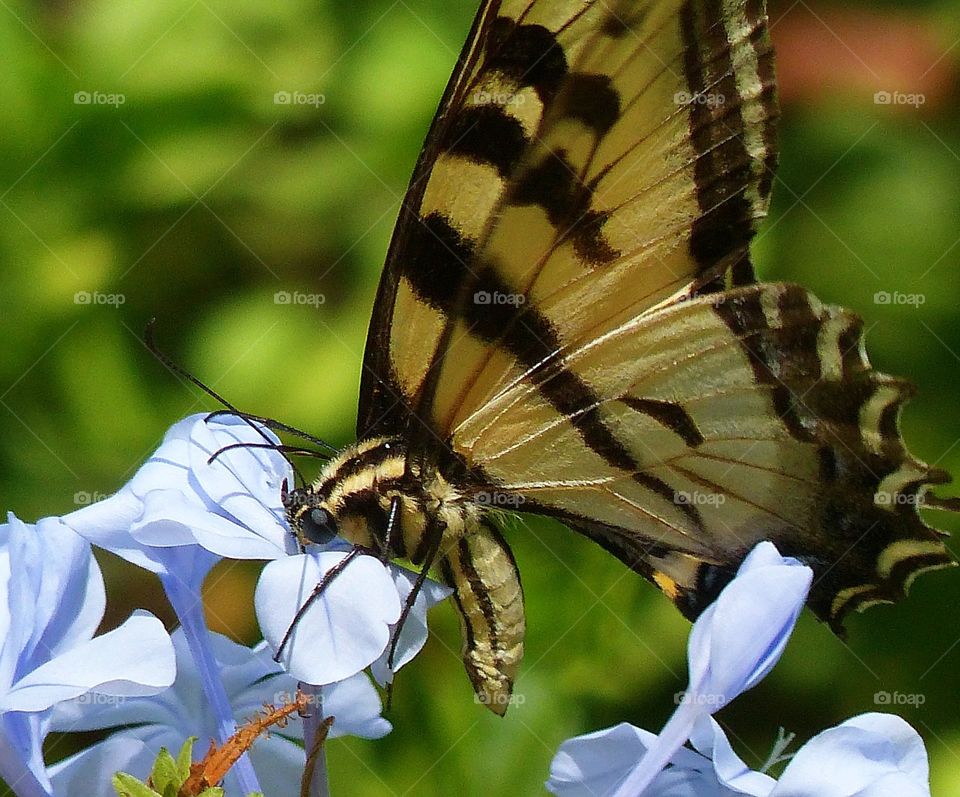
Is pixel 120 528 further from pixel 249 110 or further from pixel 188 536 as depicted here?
pixel 249 110

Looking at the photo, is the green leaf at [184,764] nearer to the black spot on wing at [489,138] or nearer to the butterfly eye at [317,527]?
the butterfly eye at [317,527]

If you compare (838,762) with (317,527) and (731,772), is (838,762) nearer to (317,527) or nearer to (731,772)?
(731,772)

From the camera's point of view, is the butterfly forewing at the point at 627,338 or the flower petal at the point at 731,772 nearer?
the flower petal at the point at 731,772

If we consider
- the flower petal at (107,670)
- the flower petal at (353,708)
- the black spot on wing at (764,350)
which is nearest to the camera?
the flower petal at (107,670)

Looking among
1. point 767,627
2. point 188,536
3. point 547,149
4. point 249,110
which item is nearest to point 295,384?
point 249,110

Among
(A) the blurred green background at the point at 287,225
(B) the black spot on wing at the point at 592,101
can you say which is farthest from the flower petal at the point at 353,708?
(A) the blurred green background at the point at 287,225

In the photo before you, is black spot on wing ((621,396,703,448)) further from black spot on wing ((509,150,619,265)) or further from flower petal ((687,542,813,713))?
flower petal ((687,542,813,713))

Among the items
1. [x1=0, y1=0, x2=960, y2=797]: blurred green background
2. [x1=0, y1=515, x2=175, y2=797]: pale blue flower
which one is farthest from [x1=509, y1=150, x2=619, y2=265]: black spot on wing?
[x1=0, y1=0, x2=960, y2=797]: blurred green background

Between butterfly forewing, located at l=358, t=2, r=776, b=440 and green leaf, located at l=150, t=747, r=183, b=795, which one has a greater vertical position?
butterfly forewing, located at l=358, t=2, r=776, b=440

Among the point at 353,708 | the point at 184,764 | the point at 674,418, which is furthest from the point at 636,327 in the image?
the point at 184,764
